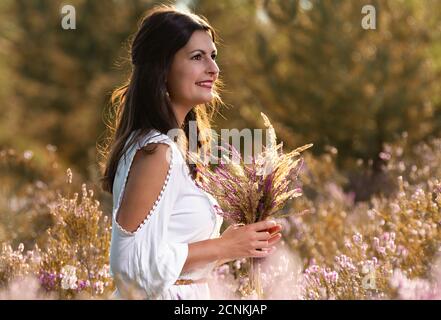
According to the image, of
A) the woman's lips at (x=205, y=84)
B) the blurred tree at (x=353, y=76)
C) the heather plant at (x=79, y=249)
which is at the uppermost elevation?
the blurred tree at (x=353, y=76)

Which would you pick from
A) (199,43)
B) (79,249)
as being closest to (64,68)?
(79,249)

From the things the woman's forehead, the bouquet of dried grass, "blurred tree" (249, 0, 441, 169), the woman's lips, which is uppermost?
"blurred tree" (249, 0, 441, 169)

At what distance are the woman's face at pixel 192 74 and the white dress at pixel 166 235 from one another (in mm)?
271

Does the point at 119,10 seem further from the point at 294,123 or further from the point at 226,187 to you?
the point at 226,187

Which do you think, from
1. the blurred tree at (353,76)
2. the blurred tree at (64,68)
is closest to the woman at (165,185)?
the blurred tree at (353,76)

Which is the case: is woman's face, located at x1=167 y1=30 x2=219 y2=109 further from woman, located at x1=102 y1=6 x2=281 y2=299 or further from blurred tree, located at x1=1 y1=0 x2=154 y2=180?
blurred tree, located at x1=1 y1=0 x2=154 y2=180

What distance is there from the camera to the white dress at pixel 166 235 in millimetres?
2773

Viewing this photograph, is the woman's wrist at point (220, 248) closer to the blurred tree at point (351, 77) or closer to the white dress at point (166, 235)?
the white dress at point (166, 235)

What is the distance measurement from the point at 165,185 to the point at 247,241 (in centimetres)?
34

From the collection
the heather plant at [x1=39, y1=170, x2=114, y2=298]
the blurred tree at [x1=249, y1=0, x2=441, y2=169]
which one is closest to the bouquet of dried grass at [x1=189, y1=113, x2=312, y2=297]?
the heather plant at [x1=39, y1=170, x2=114, y2=298]

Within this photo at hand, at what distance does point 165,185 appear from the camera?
2801mm

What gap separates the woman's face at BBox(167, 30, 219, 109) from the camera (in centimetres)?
314

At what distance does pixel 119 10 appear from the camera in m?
18.2

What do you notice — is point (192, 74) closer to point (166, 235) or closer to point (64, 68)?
point (166, 235)
